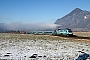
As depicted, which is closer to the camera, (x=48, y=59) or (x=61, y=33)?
(x=48, y=59)

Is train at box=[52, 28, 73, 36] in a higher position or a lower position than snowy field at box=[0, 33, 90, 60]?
higher

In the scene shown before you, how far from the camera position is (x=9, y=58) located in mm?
18234

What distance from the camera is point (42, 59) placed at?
17656 millimetres

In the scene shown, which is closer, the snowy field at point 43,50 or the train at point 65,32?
the snowy field at point 43,50

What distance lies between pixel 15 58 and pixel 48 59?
328 centimetres

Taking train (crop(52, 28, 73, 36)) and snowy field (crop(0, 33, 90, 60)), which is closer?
snowy field (crop(0, 33, 90, 60))

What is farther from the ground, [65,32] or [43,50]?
[65,32]

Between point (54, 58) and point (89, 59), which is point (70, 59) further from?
point (89, 59)

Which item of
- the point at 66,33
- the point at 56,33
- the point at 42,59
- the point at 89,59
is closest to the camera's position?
the point at 89,59

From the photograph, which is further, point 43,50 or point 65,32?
point 65,32

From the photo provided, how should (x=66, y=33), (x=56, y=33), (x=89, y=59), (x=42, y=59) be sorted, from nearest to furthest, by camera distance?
1. (x=89, y=59)
2. (x=42, y=59)
3. (x=66, y=33)
4. (x=56, y=33)

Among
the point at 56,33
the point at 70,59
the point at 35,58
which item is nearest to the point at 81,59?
the point at 70,59

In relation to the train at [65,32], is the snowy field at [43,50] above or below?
below

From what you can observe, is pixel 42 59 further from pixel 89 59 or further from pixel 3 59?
pixel 89 59
